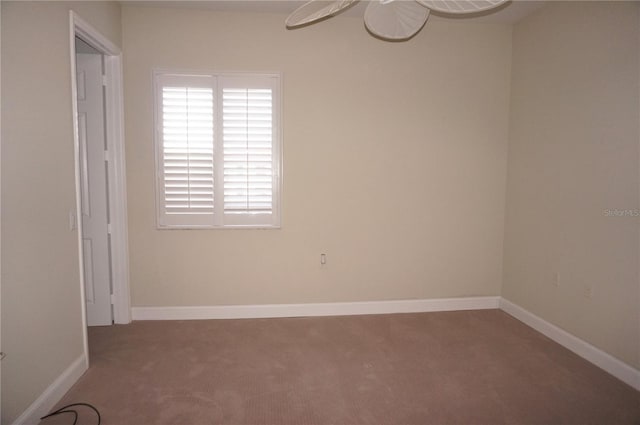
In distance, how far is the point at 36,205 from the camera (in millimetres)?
2051

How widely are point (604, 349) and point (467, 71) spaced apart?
2.65 metres

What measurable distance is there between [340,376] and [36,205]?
2.16 meters

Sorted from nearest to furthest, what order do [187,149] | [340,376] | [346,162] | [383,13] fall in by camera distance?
[383,13], [340,376], [187,149], [346,162]

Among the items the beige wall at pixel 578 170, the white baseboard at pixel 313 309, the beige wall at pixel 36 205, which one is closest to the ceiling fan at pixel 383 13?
the beige wall at pixel 36 205

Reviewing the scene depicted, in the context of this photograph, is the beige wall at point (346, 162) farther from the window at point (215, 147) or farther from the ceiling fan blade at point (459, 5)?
the ceiling fan blade at point (459, 5)

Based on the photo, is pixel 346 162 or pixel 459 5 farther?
pixel 346 162

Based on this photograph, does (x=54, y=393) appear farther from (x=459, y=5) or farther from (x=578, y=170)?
(x=578, y=170)

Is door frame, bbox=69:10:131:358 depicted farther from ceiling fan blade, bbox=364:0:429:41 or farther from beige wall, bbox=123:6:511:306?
ceiling fan blade, bbox=364:0:429:41

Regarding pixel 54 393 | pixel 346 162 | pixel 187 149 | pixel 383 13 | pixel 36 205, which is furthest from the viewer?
pixel 346 162

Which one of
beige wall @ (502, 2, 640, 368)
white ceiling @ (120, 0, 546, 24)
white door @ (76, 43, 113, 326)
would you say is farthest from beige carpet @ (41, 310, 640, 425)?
white ceiling @ (120, 0, 546, 24)

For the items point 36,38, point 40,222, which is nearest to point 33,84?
point 36,38

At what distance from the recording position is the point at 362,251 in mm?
3631

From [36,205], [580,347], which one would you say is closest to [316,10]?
[36,205]

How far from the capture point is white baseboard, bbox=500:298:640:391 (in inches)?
97.3
